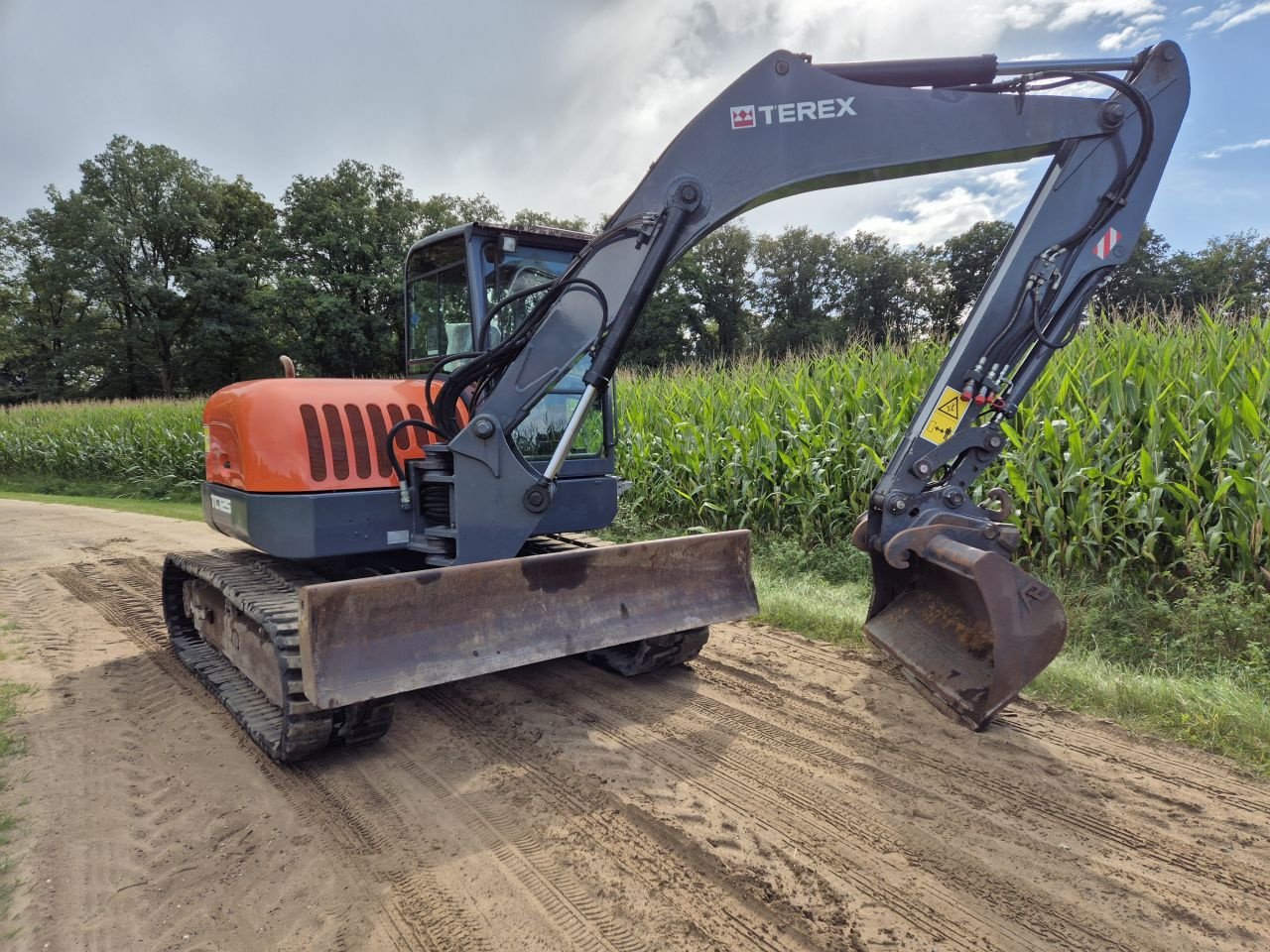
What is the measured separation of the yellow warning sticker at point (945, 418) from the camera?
3.52 metres

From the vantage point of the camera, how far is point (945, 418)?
11.6ft

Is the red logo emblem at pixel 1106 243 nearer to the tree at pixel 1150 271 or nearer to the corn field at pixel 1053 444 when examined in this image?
the corn field at pixel 1053 444

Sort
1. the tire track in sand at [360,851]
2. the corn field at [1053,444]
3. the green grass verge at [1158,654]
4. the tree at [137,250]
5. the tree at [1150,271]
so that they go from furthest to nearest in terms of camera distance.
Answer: the tree at [137,250] → the tree at [1150,271] → the corn field at [1053,444] → the green grass verge at [1158,654] → the tire track in sand at [360,851]

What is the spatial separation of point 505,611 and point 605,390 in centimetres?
117

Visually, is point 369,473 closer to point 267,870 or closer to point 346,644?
point 346,644

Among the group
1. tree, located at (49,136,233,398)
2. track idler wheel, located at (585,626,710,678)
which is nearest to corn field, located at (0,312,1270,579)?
track idler wheel, located at (585,626,710,678)

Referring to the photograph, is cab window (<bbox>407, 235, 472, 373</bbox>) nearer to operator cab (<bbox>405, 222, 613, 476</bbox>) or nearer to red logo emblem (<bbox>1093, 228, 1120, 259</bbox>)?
operator cab (<bbox>405, 222, 613, 476</bbox>)

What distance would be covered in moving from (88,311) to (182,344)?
5.29 m

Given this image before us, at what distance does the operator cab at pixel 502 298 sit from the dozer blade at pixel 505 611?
80 cm

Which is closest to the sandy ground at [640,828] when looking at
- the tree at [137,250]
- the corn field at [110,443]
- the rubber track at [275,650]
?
the rubber track at [275,650]

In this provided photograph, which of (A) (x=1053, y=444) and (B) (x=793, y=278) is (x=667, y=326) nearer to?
(B) (x=793, y=278)

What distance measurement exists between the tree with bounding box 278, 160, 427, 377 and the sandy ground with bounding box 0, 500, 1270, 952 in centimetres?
2752

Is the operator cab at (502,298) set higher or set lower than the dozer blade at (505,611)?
A: higher

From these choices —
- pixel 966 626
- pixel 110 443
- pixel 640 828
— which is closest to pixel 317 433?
pixel 640 828
